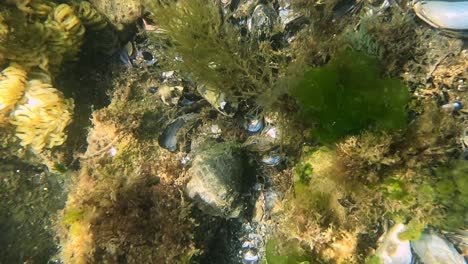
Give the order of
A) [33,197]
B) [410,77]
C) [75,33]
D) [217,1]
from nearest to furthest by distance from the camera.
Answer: [410,77], [217,1], [75,33], [33,197]

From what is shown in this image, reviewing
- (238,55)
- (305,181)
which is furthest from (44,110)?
(305,181)

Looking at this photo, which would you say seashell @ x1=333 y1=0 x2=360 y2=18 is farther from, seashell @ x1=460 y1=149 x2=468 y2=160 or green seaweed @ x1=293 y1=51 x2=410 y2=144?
seashell @ x1=460 y1=149 x2=468 y2=160

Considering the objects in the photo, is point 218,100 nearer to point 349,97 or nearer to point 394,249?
point 349,97

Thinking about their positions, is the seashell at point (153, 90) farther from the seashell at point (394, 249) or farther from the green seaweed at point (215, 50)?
the seashell at point (394, 249)

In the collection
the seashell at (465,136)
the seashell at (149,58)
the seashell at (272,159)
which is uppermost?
the seashell at (149,58)

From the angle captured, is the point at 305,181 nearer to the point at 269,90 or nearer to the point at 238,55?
the point at 269,90

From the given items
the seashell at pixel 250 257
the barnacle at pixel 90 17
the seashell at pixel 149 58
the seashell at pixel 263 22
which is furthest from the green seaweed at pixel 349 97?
the barnacle at pixel 90 17

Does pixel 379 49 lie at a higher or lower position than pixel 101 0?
lower
